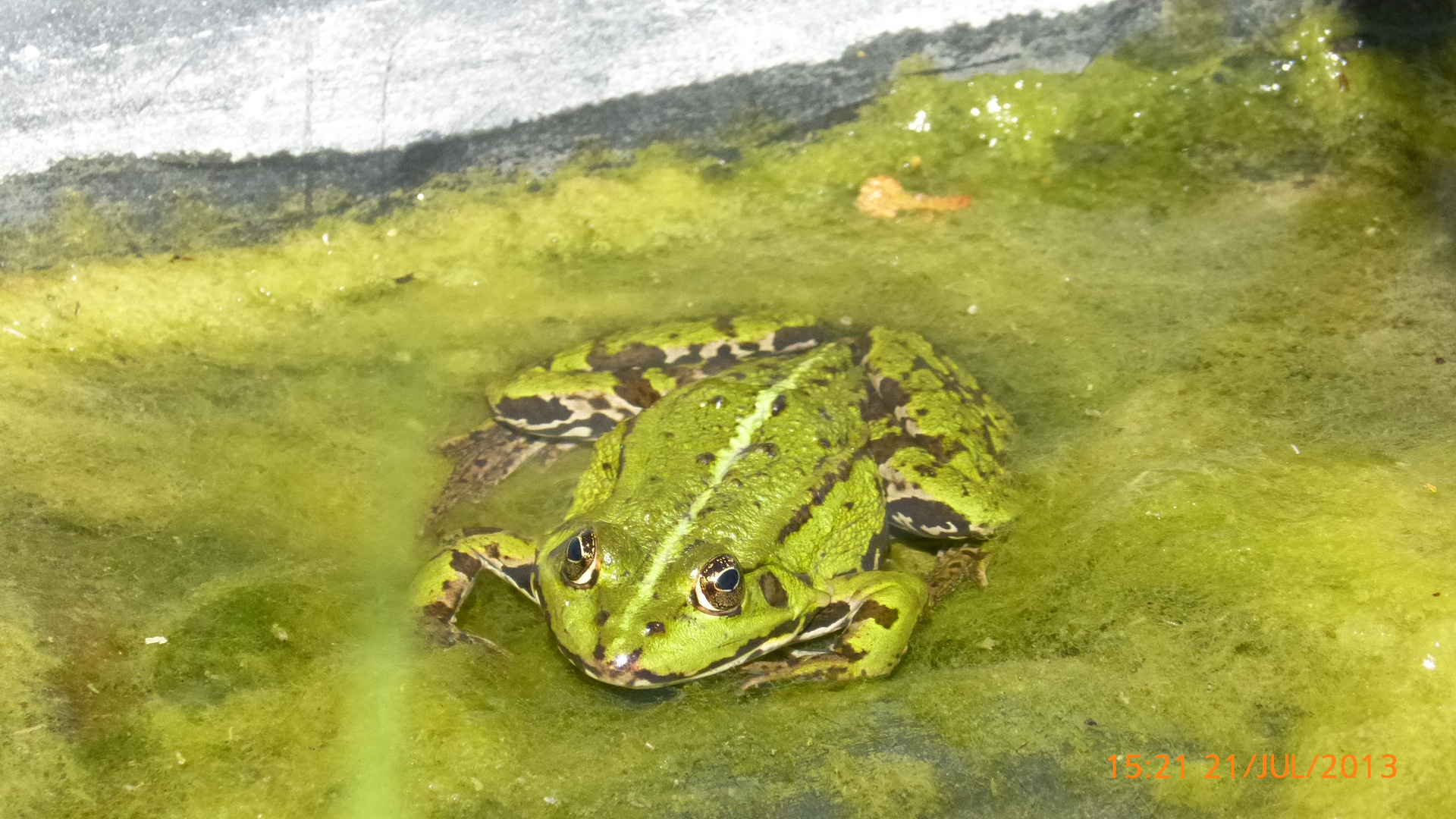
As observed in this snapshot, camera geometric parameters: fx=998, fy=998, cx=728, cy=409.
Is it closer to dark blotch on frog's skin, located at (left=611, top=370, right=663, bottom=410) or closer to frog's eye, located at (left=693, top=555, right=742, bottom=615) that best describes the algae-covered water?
frog's eye, located at (left=693, top=555, right=742, bottom=615)

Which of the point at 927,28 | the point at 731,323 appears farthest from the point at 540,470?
the point at 927,28

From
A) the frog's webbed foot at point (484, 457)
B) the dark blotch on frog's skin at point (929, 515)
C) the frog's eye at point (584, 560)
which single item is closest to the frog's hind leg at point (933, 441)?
the dark blotch on frog's skin at point (929, 515)

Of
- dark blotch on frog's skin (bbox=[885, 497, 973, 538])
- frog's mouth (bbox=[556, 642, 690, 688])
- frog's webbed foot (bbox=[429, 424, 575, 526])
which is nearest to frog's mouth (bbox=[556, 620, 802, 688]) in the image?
frog's mouth (bbox=[556, 642, 690, 688])

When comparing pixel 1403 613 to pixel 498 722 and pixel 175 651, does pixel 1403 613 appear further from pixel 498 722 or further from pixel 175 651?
pixel 175 651

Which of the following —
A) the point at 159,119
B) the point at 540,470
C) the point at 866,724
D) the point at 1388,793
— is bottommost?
the point at 540,470

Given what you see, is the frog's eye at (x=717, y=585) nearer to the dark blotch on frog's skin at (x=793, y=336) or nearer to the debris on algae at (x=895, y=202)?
A: the dark blotch on frog's skin at (x=793, y=336)
